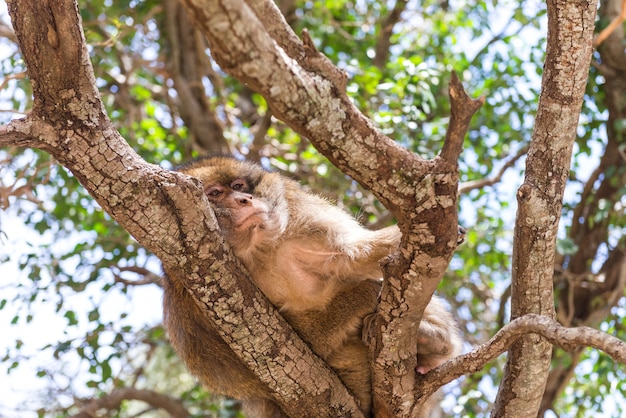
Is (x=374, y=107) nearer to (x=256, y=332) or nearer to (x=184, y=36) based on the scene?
(x=184, y=36)

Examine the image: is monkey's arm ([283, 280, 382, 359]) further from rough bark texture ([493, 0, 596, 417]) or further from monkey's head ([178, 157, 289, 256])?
rough bark texture ([493, 0, 596, 417])

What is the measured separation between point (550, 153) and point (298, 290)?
1.37 meters

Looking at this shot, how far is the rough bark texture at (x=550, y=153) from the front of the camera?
3.11 m

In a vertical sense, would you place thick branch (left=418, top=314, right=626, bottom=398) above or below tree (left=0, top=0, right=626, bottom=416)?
below

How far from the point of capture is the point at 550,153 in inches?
126

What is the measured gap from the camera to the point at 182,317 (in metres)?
3.77

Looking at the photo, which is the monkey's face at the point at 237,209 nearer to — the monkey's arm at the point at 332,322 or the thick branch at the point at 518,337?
the monkey's arm at the point at 332,322

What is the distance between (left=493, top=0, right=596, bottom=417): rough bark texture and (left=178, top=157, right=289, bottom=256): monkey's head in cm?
124

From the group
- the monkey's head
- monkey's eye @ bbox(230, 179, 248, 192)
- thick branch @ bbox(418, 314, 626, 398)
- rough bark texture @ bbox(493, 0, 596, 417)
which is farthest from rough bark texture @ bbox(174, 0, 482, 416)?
monkey's eye @ bbox(230, 179, 248, 192)

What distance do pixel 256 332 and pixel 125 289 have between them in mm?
3056

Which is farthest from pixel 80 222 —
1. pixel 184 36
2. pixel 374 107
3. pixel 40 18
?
pixel 40 18

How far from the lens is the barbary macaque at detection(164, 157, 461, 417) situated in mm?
3660

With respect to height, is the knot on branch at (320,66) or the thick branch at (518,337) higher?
the knot on branch at (320,66)

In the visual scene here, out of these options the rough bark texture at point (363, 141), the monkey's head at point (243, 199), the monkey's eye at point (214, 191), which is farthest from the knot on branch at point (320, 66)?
the monkey's eye at point (214, 191)
